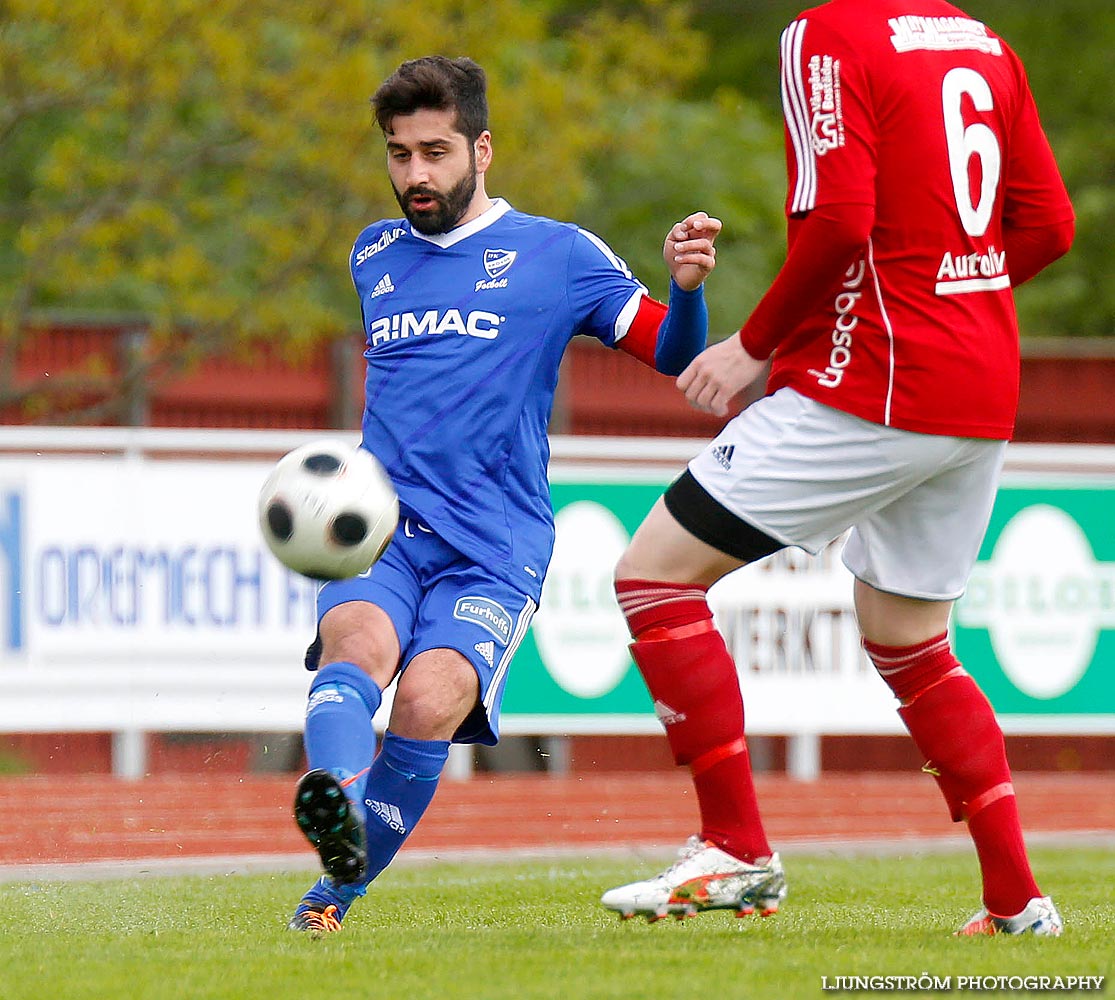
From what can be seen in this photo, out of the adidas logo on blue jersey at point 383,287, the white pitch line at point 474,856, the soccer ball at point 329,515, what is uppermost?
the adidas logo on blue jersey at point 383,287

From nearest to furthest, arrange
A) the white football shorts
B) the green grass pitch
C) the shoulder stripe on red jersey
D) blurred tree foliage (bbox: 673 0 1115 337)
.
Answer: the green grass pitch < the shoulder stripe on red jersey < the white football shorts < blurred tree foliage (bbox: 673 0 1115 337)

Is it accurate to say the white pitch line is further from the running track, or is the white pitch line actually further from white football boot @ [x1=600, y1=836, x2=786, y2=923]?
white football boot @ [x1=600, y1=836, x2=786, y2=923]

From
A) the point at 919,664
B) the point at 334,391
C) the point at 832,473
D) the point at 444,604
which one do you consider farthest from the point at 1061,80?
the point at 832,473

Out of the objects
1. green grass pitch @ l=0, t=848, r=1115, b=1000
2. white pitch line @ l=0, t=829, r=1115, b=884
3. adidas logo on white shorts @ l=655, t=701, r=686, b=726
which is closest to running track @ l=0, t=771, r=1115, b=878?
white pitch line @ l=0, t=829, r=1115, b=884

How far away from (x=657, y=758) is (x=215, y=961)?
7.79 m

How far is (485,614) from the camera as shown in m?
4.96

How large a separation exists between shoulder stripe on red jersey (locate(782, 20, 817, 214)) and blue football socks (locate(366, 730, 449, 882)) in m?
1.65

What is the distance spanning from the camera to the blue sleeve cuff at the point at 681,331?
5.02 metres

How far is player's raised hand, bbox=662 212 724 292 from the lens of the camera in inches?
187

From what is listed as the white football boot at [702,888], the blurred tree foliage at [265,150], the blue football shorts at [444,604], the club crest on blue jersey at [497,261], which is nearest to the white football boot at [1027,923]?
the white football boot at [702,888]

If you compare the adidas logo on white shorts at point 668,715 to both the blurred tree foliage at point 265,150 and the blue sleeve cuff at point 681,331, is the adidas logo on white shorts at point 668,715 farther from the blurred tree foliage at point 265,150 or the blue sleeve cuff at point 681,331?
the blurred tree foliage at point 265,150

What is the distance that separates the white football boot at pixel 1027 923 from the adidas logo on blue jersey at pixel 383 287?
2.22 metres

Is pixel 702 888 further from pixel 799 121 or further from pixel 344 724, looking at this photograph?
pixel 799 121

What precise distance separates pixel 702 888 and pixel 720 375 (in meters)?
1.15
